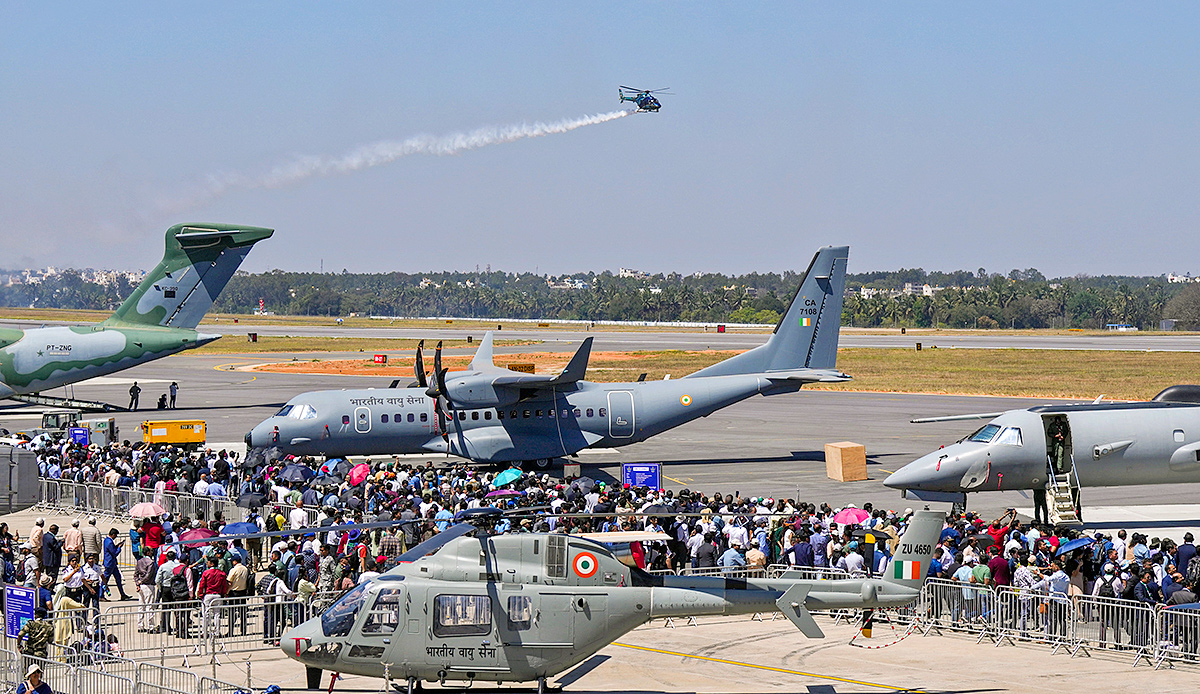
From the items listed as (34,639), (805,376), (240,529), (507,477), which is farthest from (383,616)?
(805,376)

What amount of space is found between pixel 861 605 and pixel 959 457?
13.3 metres

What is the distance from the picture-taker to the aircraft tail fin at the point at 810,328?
4084cm

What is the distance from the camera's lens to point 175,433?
3953cm

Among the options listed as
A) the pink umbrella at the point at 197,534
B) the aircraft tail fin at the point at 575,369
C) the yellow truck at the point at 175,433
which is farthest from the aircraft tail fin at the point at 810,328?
the pink umbrella at the point at 197,534

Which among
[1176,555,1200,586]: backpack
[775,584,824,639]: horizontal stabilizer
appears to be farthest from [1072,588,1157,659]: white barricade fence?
[775,584,824,639]: horizontal stabilizer

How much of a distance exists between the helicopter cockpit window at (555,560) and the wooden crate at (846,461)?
22510mm

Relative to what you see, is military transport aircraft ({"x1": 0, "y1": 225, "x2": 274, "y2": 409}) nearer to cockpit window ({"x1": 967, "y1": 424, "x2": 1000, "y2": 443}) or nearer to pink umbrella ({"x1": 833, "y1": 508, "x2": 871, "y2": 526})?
cockpit window ({"x1": 967, "y1": 424, "x2": 1000, "y2": 443})

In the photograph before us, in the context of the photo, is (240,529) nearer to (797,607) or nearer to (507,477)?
(507,477)

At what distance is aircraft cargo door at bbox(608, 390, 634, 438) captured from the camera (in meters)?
38.1

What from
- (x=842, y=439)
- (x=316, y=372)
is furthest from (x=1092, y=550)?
(x=316, y=372)

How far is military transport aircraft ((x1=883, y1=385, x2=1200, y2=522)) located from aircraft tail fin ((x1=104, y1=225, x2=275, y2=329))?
113 feet

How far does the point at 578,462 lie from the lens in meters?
42.5

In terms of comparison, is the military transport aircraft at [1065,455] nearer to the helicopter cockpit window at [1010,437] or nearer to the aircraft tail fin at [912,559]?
the helicopter cockpit window at [1010,437]

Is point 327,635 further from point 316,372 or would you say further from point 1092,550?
point 316,372
